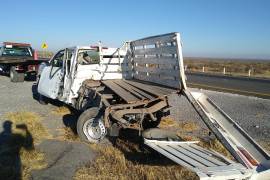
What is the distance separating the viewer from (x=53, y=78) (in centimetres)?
988

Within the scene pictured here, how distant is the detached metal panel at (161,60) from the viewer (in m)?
6.07

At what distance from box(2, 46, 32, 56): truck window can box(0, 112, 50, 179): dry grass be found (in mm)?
13268

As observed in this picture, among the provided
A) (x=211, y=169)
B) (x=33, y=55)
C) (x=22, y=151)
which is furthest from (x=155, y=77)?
(x=33, y=55)

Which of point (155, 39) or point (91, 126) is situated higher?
point (155, 39)

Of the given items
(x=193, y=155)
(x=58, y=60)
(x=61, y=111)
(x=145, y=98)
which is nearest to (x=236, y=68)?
(x=58, y=60)

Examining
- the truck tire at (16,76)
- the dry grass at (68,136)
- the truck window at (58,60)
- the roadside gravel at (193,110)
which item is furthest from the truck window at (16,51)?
the dry grass at (68,136)

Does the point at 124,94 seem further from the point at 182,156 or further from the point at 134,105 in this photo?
the point at 182,156

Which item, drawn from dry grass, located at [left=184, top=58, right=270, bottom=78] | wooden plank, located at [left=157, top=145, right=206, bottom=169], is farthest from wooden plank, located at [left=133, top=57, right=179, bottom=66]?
dry grass, located at [left=184, top=58, right=270, bottom=78]

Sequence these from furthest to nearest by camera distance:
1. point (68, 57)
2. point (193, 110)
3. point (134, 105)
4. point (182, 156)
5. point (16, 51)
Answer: point (16, 51), point (193, 110), point (68, 57), point (134, 105), point (182, 156)

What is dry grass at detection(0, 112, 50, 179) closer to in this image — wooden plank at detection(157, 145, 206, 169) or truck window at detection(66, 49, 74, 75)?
truck window at detection(66, 49, 74, 75)

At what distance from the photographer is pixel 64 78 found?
9055 millimetres

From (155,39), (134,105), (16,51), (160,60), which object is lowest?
(134,105)

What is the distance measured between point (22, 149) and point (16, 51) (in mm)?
16621

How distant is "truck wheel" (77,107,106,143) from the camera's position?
6.85m
